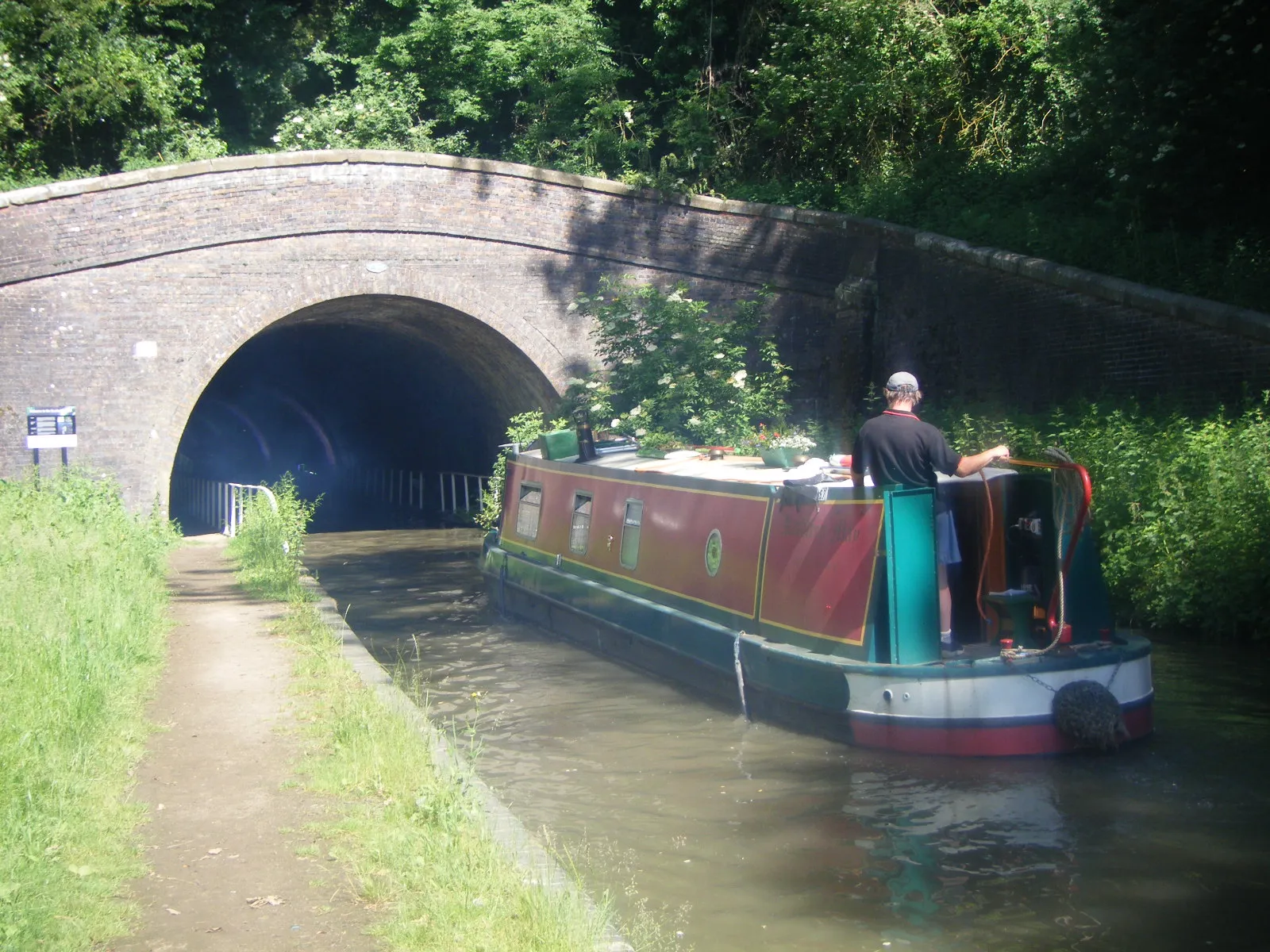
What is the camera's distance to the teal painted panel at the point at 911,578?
6273 mm

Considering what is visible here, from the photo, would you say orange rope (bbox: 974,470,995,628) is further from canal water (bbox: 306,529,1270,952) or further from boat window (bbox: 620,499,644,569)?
boat window (bbox: 620,499,644,569)

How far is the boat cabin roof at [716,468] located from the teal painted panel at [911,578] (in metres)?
0.32

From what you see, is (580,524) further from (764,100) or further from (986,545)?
(764,100)

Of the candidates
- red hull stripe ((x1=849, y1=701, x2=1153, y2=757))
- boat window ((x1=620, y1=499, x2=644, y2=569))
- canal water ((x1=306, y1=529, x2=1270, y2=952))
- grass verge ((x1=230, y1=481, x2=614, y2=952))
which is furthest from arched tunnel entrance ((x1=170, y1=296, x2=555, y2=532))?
grass verge ((x1=230, y1=481, x2=614, y2=952))

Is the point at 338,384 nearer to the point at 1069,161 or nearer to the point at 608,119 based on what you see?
the point at 608,119

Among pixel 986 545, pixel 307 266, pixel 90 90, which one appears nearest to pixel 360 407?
pixel 90 90

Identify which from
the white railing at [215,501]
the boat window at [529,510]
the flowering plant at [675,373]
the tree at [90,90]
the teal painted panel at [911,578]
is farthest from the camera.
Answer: the tree at [90,90]

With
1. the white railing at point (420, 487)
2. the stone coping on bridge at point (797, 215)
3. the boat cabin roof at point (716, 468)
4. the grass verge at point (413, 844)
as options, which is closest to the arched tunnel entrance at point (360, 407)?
the white railing at point (420, 487)

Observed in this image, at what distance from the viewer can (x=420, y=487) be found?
23953mm

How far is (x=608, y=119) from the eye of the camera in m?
19.6

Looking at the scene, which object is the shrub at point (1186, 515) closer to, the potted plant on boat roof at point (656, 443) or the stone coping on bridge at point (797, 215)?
the stone coping on bridge at point (797, 215)

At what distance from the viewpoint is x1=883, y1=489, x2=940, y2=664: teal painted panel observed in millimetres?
6273

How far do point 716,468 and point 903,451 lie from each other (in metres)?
2.52

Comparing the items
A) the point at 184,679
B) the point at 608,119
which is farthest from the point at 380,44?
the point at 184,679
